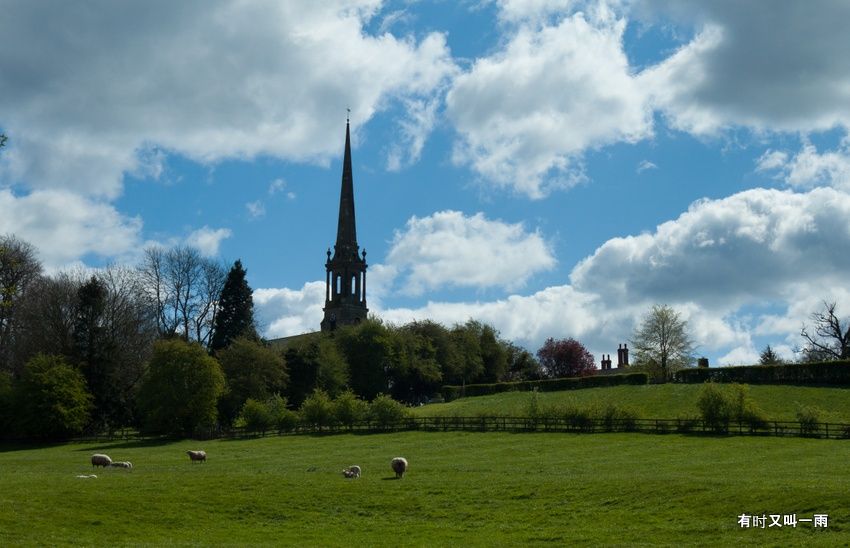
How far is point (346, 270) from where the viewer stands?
5699 inches

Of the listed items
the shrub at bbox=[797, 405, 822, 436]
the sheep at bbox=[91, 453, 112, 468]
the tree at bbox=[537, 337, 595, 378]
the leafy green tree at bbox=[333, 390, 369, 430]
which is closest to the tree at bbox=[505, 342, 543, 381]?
the tree at bbox=[537, 337, 595, 378]

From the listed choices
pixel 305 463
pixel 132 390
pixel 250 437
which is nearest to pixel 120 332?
pixel 132 390

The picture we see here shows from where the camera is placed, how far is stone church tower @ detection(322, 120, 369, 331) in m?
143

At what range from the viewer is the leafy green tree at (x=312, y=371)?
97375 millimetres

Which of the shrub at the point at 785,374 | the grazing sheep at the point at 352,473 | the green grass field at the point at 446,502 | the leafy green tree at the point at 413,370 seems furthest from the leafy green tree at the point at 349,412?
the shrub at the point at 785,374

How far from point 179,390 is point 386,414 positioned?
58.0 ft

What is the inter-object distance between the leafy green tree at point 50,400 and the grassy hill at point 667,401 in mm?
29360

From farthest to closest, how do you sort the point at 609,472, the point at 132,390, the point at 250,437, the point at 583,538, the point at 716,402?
the point at 132,390 → the point at 250,437 → the point at 716,402 → the point at 609,472 → the point at 583,538

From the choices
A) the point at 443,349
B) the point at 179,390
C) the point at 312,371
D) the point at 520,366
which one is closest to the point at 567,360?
the point at 520,366

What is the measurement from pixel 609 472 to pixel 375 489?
35.5ft

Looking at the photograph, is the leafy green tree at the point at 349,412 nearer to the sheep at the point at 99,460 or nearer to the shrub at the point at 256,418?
the shrub at the point at 256,418

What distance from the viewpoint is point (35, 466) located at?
52594 mm

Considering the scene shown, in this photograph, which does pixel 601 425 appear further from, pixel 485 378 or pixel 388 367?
pixel 485 378

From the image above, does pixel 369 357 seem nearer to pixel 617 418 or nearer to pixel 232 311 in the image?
pixel 232 311
